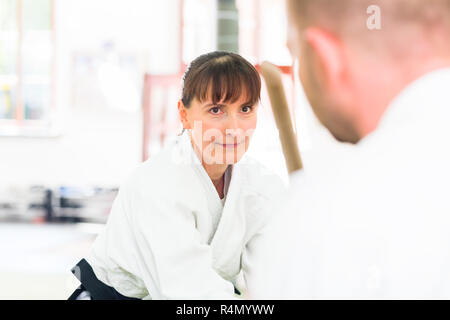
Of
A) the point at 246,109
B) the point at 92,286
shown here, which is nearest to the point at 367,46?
the point at 246,109

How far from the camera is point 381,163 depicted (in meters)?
0.37

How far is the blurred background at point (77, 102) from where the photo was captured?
7.99ft

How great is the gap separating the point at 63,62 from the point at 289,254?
2545mm

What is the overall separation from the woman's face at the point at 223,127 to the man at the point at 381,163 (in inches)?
3.8

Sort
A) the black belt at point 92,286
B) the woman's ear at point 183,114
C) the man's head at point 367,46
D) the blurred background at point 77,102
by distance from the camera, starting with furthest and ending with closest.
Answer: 1. the blurred background at point 77,102
2. the black belt at point 92,286
3. the woman's ear at point 183,114
4. the man's head at point 367,46

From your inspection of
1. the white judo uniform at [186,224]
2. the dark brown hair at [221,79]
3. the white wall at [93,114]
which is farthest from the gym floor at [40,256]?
the dark brown hair at [221,79]

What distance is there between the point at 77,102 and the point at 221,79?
2.32 metres

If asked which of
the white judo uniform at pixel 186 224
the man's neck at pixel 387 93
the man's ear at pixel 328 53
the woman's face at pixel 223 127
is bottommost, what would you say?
the white judo uniform at pixel 186 224

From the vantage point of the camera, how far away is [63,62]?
8.69ft

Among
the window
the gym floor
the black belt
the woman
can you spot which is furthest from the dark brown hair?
the window

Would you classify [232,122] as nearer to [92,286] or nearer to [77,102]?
[92,286]

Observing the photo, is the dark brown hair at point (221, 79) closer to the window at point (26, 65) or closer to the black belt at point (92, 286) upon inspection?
the black belt at point (92, 286)

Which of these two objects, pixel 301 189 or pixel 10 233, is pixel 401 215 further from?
pixel 10 233

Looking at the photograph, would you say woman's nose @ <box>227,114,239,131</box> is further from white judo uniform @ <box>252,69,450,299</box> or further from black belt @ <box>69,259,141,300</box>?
black belt @ <box>69,259,141,300</box>
